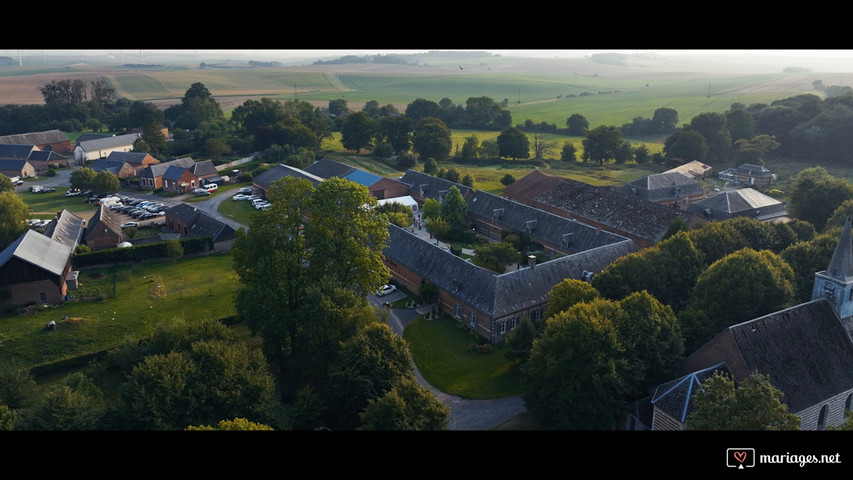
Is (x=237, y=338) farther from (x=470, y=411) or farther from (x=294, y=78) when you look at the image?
(x=294, y=78)

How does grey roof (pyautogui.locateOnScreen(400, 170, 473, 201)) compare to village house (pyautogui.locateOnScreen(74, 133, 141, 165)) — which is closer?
grey roof (pyautogui.locateOnScreen(400, 170, 473, 201))

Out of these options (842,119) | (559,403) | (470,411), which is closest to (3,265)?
(470,411)

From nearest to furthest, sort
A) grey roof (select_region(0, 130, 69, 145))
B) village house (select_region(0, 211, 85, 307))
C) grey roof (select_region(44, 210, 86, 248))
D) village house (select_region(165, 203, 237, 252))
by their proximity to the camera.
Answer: village house (select_region(0, 211, 85, 307)) → grey roof (select_region(44, 210, 86, 248)) → village house (select_region(165, 203, 237, 252)) → grey roof (select_region(0, 130, 69, 145))

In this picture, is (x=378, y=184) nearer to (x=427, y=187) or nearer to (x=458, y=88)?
(x=427, y=187)

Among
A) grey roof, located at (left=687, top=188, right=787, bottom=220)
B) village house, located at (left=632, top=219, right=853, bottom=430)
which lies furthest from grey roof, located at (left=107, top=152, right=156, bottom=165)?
village house, located at (left=632, top=219, right=853, bottom=430)

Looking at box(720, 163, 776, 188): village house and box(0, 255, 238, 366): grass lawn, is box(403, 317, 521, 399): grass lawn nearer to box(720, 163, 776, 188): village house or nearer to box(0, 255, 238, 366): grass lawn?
box(0, 255, 238, 366): grass lawn

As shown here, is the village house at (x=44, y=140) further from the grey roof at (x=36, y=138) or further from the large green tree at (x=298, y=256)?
the large green tree at (x=298, y=256)
